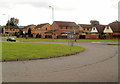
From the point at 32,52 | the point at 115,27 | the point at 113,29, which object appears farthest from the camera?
the point at 115,27

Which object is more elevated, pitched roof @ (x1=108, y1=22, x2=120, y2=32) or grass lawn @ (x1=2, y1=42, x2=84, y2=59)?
pitched roof @ (x1=108, y1=22, x2=120, y2=32)

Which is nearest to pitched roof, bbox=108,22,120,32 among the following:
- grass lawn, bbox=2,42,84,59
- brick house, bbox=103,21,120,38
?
brick house, bbox=103,21,120,38

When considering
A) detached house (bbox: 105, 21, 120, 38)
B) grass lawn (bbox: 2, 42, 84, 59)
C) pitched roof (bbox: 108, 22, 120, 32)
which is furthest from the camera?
pitched roof (bbox: 108, 22, 120, 32)

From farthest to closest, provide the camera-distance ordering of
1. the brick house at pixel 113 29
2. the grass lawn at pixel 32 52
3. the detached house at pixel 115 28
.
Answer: the brick house at pixel 113 29
the detached house at pixel 115 28
the grass lawn at pixel 32 52

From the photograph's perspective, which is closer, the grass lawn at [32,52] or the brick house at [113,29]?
the grass lawn at [32,52]

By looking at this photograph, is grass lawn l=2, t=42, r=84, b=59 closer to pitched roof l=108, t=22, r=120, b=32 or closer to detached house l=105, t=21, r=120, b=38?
detached house l=105, t=21, r=120, b=38

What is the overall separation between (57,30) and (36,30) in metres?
28.3

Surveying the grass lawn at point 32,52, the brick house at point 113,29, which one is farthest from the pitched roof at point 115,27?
the grass lawn at point 32,52

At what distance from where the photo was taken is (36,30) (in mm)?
100000

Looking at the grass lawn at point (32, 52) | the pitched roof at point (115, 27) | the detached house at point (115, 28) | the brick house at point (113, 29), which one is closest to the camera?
the grass lawn at point (32, 52)

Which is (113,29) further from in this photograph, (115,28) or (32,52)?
(32,52)

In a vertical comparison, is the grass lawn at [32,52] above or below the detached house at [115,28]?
below

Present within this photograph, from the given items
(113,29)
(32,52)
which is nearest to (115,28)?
(113,29)

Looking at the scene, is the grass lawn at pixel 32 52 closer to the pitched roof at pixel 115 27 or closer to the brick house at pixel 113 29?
the brick house at pixel 113 29
